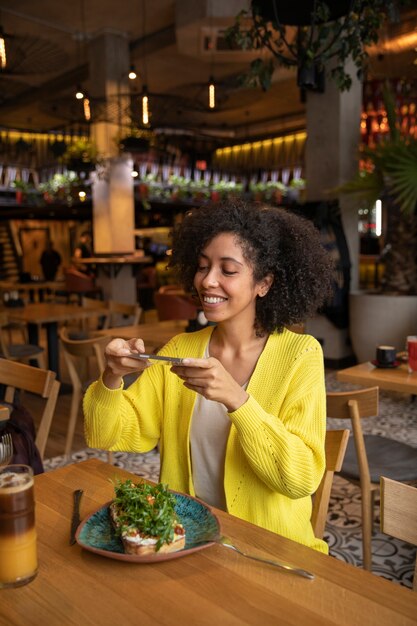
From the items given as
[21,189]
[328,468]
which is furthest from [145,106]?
[21,189]

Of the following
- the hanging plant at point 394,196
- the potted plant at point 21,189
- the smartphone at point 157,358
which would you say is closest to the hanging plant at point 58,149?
the potted plant at point 21,189

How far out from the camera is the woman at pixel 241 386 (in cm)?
140

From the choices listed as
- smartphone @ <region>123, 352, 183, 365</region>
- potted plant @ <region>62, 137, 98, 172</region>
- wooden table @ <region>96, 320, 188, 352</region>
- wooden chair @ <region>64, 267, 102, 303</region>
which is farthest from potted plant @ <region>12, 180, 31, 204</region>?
smartphone @ <region>123, 352, 183, 365</region>

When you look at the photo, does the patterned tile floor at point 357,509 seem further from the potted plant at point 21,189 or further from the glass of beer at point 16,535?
the potted plant at point 21,189

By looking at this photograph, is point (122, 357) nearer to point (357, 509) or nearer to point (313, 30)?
point (357, 509)

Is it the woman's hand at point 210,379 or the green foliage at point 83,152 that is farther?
the green foliage at point 83,152

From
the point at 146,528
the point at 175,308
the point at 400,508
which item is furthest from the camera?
the point at 175,308

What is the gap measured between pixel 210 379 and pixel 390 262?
5.10 metres

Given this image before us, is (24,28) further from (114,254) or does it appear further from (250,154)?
(250,154)

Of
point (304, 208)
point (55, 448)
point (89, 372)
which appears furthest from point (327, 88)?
point (55, 448)

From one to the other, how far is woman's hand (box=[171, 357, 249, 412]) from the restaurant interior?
0.88 ft

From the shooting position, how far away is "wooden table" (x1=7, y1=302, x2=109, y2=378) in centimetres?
537

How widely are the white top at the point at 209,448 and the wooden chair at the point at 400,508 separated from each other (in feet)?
1.65

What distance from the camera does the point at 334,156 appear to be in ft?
21.3
